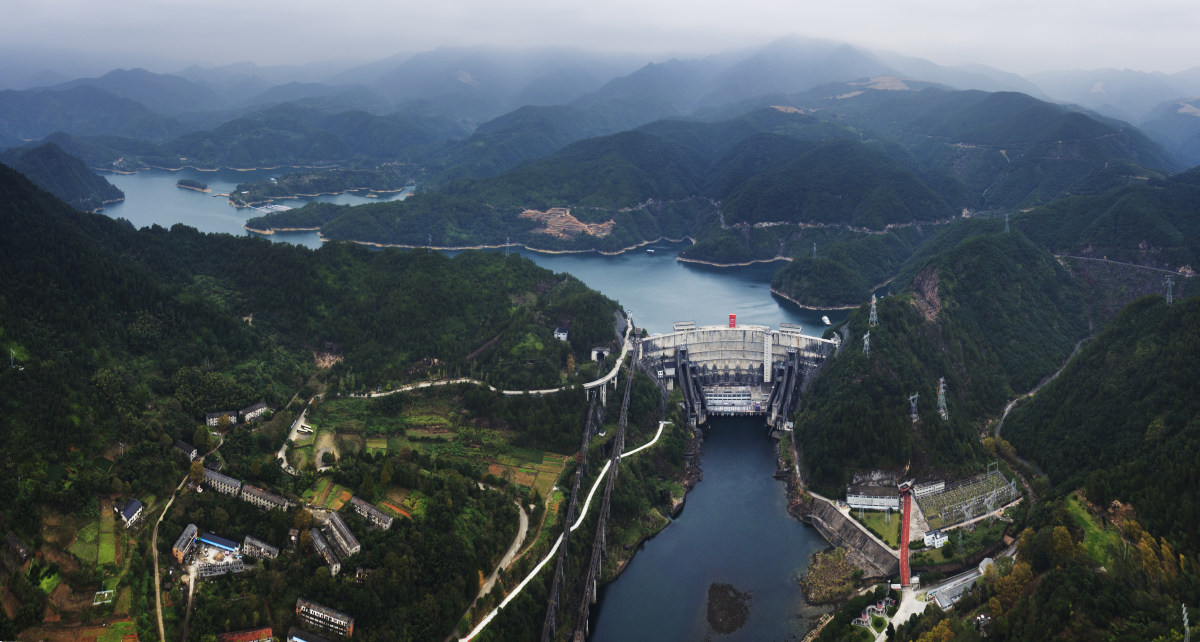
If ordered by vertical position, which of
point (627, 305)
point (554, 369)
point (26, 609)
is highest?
point (26, 609)

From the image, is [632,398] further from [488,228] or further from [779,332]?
[488,228]

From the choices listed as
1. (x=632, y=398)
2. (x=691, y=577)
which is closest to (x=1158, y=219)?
(x=632, y=398)

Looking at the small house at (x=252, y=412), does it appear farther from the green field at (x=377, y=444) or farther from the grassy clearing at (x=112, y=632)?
the grassy clearing at (x=112, y=632)

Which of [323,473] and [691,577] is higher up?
[323,473]

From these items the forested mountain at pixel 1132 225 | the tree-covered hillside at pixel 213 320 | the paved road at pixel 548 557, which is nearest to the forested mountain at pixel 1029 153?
the forested mountain at pixel 1132 225

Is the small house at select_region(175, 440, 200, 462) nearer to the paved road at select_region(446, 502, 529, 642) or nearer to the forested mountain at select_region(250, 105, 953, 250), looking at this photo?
the paved road at select_region(446, 502, 529, 642)

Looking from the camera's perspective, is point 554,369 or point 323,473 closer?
point 323,473
